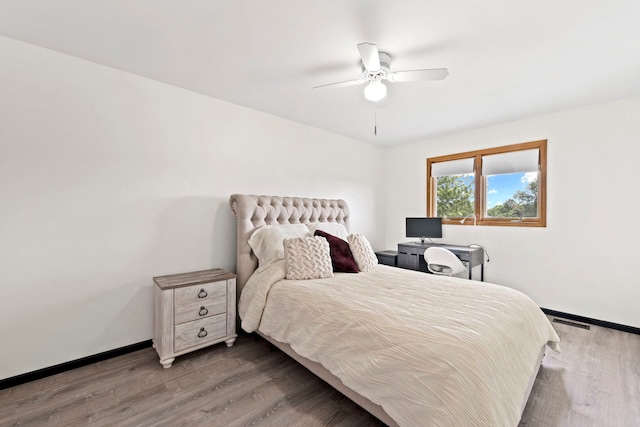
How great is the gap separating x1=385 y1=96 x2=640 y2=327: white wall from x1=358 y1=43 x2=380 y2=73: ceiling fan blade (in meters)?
2.66

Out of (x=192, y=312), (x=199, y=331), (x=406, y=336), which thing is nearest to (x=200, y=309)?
(x=192, y=312)

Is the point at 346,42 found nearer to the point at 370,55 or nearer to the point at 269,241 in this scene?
the point at 370,55

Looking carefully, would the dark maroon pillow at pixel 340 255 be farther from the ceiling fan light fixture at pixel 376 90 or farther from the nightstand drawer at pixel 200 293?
the ceiling fan light fixture at pixel 376 90

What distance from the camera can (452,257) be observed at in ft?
10.5

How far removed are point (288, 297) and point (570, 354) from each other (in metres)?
2.54

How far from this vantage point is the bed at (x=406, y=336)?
3.84 ft

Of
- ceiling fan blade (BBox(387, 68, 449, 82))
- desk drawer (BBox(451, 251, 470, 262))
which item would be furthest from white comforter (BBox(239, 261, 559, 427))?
ceiling fan blade (BBox(387, 68, 449, 82))

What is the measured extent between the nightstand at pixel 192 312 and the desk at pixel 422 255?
251 centimetres

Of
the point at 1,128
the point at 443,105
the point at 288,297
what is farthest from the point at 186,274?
the point at 443,105

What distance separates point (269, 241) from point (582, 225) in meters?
3.51

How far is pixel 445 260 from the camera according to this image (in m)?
3.24

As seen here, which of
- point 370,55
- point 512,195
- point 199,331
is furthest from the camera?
A: point 512,195

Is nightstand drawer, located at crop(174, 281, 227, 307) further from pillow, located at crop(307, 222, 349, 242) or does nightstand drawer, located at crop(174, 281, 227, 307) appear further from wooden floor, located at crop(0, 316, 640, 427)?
pillow, located at crop(307, 222, 349, 242)

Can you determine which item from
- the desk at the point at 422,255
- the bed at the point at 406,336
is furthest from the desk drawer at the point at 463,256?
the bed at the point at 406,336
